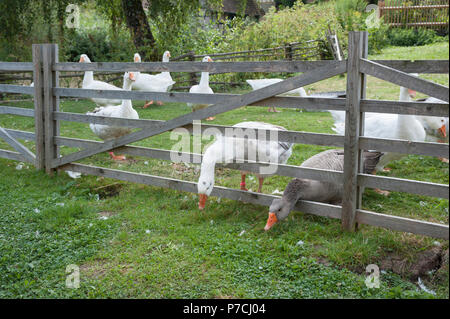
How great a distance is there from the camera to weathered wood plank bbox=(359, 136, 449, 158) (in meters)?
3.55

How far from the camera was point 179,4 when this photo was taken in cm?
1125

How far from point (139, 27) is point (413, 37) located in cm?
1264

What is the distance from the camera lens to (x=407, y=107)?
3717mm

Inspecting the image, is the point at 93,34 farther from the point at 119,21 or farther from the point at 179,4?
the point at 179,4

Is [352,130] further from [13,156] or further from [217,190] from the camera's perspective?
[13,156]

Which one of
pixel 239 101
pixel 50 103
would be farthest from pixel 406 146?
pixel 50 103

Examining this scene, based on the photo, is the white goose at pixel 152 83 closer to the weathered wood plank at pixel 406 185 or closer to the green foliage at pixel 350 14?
the green foliage at pixel 350 14

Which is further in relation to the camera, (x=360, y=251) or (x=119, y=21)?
(x=119, y=21)

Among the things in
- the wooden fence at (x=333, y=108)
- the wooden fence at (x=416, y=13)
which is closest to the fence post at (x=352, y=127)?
the wooden fence at (x=333, y=108)

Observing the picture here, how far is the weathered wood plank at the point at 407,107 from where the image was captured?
11.5 feet

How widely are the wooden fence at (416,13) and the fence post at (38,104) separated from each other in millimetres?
4980
